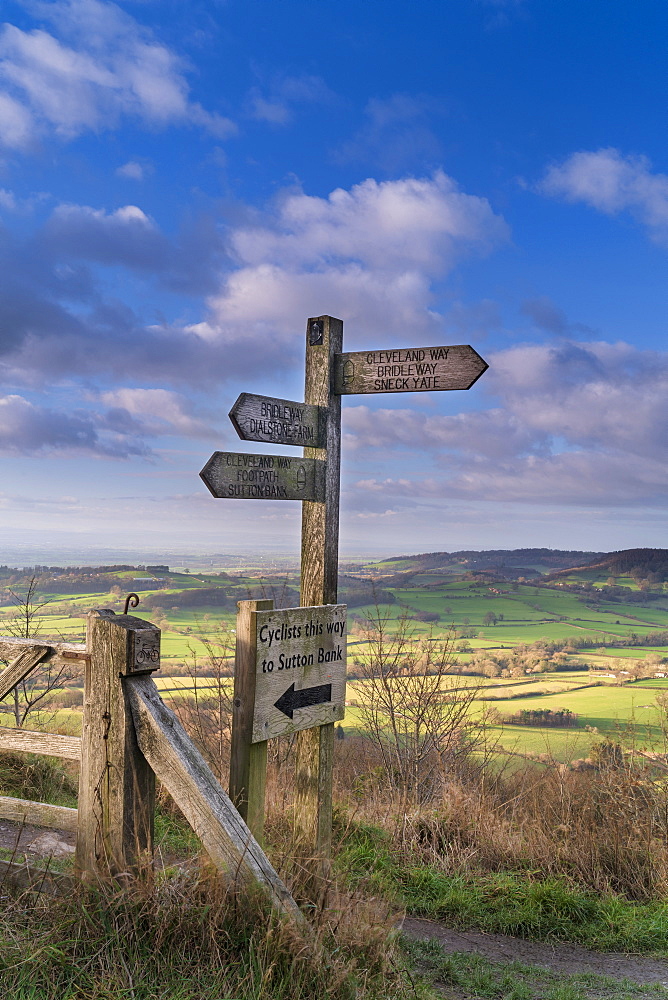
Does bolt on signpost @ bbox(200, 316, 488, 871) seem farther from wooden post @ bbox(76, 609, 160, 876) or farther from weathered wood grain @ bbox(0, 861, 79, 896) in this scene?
weathered wood grain @ bbox(0, 861, 79, 896)

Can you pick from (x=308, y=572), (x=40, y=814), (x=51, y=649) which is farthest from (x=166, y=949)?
(x=308, y=572)

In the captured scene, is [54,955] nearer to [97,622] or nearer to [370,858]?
[97,622]

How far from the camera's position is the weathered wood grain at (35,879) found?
3.57 meters

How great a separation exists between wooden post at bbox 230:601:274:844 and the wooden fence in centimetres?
71

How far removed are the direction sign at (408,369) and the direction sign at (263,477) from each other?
2.33 ft

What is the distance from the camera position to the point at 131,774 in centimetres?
370

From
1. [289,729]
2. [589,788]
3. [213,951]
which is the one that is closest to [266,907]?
[213,951]

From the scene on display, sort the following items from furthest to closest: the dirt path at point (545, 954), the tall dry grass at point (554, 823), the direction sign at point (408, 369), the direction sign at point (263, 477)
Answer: the tall dry grass at point (554, 823), the direction sign at point (408, 369), the dirt path at point (545, 954), the direction sign at point (263, 477)

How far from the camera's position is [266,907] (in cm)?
346

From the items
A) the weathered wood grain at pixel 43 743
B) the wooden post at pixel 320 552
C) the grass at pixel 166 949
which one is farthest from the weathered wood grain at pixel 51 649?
the wooden post at pixel 320 552

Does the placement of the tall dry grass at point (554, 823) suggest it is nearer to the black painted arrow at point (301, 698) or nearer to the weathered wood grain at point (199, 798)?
the black painted arrow at point (301, 698)

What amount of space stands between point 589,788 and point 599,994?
9.99ft

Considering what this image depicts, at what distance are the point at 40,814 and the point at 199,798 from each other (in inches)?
39.8

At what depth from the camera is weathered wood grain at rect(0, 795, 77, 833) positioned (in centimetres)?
391
